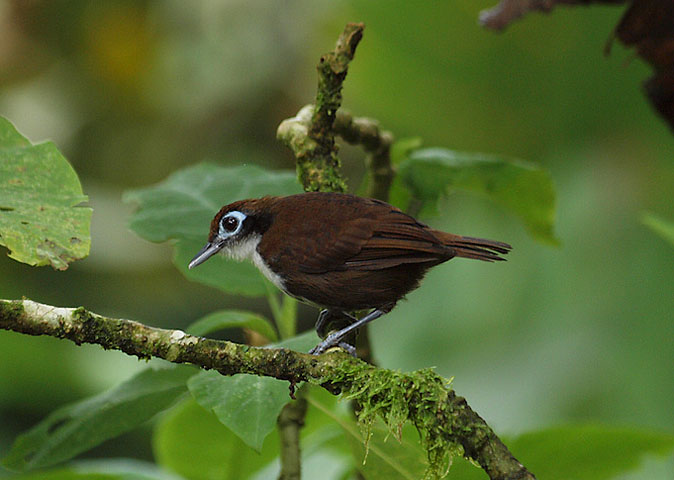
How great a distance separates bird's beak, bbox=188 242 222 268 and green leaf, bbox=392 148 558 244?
0.50 metres

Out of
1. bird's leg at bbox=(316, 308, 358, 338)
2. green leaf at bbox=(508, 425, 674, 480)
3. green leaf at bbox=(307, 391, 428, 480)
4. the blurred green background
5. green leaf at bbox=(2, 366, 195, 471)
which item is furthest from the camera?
the blurred green background

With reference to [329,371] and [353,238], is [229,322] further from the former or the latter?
[329,371]

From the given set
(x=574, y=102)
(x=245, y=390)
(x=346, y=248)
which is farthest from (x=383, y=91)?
(x=245, y=390)

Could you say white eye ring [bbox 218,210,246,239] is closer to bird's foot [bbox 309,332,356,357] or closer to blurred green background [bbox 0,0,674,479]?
bird's foot [bbox 309,332,356,357]

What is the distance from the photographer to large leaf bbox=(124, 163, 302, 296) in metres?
1.98

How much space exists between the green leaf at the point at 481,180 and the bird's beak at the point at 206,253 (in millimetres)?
501


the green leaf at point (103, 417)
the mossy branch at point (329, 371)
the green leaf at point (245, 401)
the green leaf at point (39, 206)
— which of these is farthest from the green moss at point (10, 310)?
the green leaf at point (103, 417)

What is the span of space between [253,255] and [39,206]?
2.30 feet

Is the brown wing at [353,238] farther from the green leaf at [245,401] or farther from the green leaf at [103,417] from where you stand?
the green leaf at [245,401]

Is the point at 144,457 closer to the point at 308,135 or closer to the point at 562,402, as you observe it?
the point at 562,402

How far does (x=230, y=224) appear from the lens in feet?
6.18

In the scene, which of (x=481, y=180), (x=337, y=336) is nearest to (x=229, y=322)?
(x=337, y=336)

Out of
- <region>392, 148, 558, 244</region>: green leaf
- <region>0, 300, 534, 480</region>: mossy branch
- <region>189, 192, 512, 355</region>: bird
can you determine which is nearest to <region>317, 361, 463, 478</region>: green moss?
<region>0, 300, 534, 480</region>: mossy branch

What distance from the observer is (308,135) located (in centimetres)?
177
